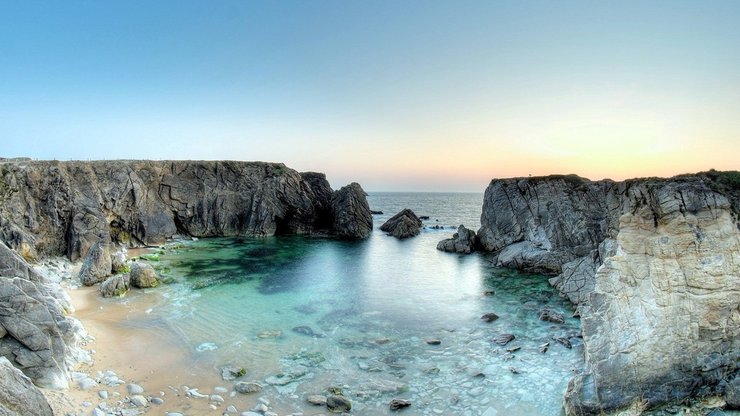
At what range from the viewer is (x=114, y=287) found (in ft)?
81.5

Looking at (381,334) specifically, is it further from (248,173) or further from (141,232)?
(248,173)

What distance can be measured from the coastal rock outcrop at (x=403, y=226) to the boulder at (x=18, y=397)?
172 ft

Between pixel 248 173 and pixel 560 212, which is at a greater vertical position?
pixel 248 173

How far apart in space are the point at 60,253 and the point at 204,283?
14579mm

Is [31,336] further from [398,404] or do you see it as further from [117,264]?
[117,264]

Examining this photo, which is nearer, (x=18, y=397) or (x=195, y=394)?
(x=18, y=397)

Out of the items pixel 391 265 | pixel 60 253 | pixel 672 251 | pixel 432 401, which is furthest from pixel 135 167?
pixel 672 251

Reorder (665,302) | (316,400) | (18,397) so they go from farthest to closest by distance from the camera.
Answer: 1. (316,400)
2. (665,302)
3. (18,397)

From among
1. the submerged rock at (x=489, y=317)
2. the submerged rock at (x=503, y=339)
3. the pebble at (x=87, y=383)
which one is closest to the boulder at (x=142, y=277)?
the pebble at (x=87, y=383)

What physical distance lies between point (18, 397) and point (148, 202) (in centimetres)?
4368

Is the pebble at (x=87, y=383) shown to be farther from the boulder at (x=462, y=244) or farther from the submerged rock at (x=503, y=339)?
the boulder at (x=462, y=244)

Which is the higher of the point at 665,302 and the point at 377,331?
the point at 665,302

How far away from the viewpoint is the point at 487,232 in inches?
1854

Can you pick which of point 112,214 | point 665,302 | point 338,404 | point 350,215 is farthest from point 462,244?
point 112,214
